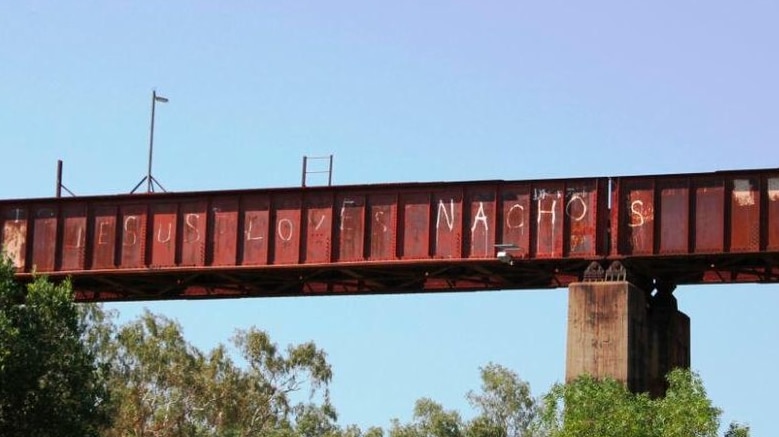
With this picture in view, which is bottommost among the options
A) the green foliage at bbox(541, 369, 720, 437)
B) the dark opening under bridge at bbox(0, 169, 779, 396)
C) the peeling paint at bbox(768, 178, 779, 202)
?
the green foliage at bbox(541, 369, 720, 437)

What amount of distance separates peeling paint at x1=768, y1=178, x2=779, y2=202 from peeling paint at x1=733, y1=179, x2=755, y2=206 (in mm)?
382

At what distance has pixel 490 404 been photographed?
103000 mm

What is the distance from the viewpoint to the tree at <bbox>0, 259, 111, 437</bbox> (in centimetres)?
4356

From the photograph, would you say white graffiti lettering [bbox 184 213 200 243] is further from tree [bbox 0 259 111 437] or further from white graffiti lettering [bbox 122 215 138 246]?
tree [bbox 0 259 111 437]

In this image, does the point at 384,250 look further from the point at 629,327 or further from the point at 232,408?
the point at 232,408

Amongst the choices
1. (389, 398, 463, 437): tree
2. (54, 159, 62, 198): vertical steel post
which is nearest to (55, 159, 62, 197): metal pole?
(54, 159, 62, 198): vertical steel post

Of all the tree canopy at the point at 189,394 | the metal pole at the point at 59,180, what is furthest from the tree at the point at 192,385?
the metal pole at the point at 59,180

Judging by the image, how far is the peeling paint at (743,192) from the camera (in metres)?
41.4

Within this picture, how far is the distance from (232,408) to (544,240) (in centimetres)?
4589

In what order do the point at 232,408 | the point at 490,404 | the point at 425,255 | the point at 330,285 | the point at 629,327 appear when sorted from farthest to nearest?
1. the point at 490,404
2. the point at 232,408
3. the point at 330,285
4. the point at 425,255
5. the point at 629,327

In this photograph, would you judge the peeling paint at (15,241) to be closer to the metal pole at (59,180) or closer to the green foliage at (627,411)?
the metal pole at (59,180)

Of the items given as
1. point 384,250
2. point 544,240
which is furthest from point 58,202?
point 544,240

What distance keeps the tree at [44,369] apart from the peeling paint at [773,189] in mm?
16972

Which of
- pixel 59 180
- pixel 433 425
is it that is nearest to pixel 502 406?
pixel 433 425
